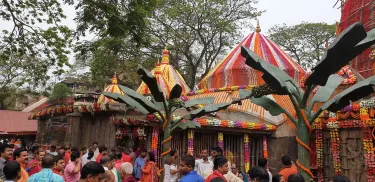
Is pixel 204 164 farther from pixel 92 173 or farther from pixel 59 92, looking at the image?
pixel 59 92

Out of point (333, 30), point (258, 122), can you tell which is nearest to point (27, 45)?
point (258, 122)

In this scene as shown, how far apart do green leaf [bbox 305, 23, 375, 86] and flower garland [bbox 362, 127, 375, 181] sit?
525cm

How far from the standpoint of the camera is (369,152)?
9.70 meters

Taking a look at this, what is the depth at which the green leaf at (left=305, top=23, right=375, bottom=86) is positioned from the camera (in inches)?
189

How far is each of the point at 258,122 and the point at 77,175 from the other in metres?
8.73

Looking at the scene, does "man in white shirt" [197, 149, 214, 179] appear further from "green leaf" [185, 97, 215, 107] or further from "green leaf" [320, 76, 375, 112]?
"green leaf" [320, 76, 375, 112]

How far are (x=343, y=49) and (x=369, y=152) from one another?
5748 mm

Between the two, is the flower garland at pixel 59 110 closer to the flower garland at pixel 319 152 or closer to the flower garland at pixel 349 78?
the flower garland at pixel 319 152

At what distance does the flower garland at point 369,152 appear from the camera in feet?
31.5

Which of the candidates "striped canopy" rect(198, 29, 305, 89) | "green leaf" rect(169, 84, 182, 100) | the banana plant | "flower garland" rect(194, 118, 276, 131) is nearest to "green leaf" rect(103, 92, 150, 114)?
the banana plant

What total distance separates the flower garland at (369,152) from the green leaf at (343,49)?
17.2 ft

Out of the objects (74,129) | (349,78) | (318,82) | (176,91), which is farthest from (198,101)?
(74,129)

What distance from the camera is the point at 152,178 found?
24.5 feet

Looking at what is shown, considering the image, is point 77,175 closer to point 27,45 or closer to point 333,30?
point 27,45
